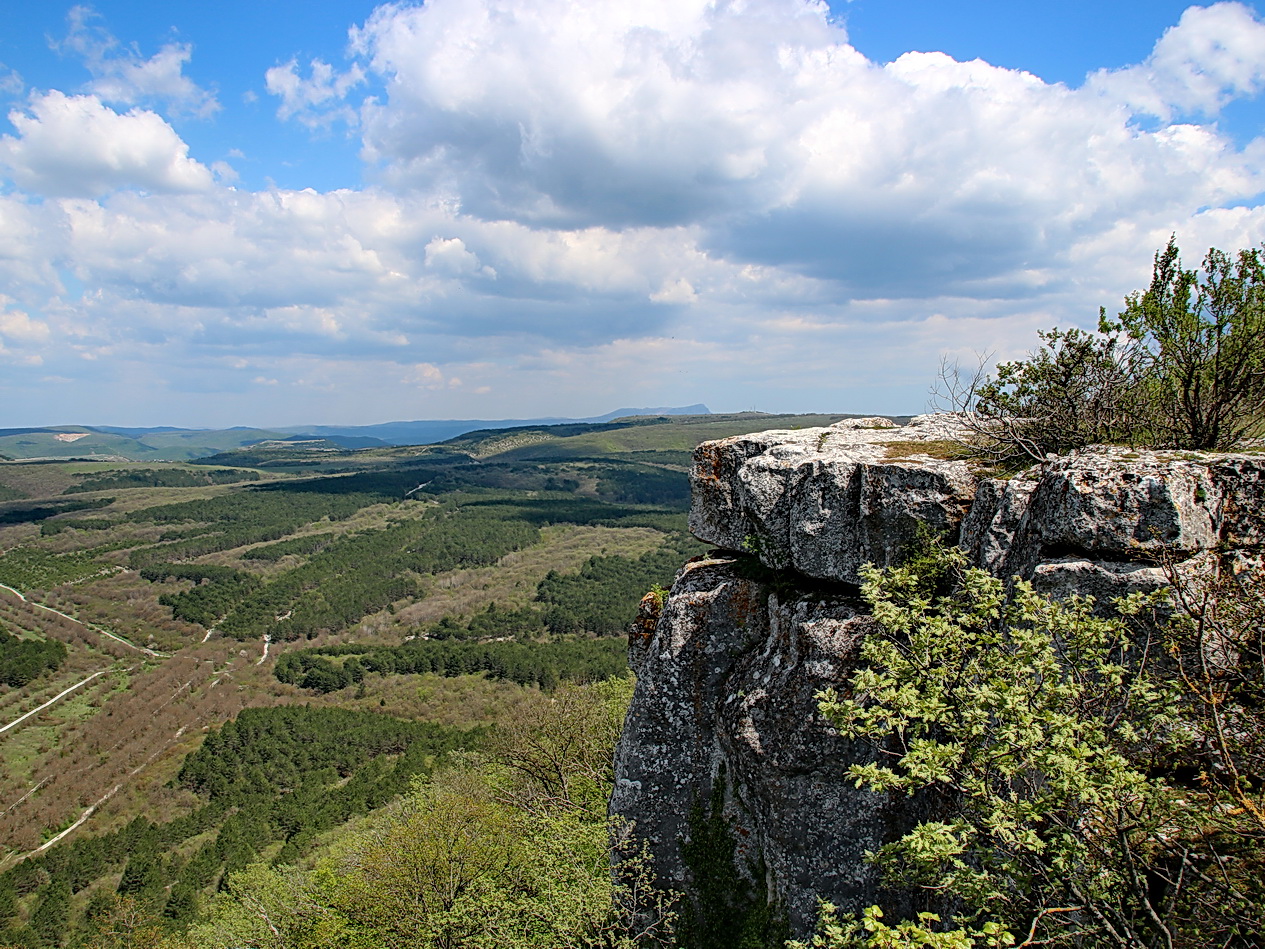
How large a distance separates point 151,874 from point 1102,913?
2623 inches

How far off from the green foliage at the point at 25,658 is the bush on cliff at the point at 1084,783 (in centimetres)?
12573

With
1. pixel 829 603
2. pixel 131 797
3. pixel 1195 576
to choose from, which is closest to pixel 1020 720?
pixel 1195 576

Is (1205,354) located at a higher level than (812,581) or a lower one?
higher

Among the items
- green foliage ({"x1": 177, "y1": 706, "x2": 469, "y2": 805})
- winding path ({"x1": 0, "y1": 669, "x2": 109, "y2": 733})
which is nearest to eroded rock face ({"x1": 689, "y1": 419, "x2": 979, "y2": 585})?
green foliage ({"x1": 177, "y1": 706, "x2": 469, "y2": 805})

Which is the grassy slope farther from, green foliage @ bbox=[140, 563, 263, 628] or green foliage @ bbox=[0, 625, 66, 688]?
green foliage @ bbox=[140, 563, 263, 628]

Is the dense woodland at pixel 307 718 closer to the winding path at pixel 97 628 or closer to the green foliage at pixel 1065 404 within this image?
the winding path at pixel 97 628

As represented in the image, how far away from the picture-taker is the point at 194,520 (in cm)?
18525

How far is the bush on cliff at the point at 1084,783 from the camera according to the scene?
635cm

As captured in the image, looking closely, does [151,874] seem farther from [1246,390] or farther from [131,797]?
[1246,390]

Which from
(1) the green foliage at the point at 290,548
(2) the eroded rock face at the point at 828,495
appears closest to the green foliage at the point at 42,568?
(1) the green foliage at the point at 290,548

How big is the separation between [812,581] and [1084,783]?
8839mm

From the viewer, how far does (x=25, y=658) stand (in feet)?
309

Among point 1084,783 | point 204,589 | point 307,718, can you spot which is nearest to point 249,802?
point 307,718

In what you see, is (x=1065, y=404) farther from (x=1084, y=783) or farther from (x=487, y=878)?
(x=487, y=878)
